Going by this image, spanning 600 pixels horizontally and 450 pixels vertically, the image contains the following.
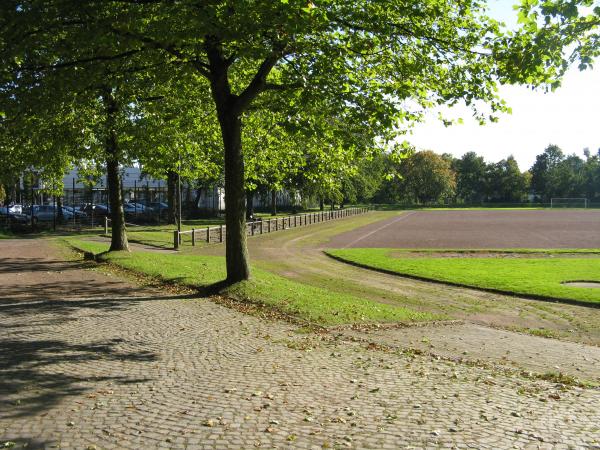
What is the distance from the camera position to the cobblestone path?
5.18m

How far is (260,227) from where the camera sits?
41.3 meters

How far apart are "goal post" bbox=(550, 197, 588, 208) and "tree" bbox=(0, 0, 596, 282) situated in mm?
116378

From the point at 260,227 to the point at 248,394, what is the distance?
3497cm

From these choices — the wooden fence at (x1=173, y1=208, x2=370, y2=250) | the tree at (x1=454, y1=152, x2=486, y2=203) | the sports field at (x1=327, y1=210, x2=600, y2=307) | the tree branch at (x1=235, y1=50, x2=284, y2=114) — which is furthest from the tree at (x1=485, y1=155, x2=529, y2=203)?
the tree branch at (x1=235, y1=50, x2=284, y2=114)

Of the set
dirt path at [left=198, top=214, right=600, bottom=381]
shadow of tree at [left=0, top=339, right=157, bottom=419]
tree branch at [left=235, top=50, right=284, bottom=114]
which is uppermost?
tree branch at [left=235, top=50, right=284, bottom=114]

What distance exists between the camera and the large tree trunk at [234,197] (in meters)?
14.5

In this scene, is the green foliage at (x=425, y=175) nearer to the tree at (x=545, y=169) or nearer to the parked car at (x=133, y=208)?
the tree at (x=545, y=169)

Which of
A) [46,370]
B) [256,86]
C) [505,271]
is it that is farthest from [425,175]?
[46,370]

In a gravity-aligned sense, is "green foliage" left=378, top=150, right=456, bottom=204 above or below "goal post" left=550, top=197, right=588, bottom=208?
above

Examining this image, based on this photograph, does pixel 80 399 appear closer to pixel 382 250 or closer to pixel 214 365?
pixel 214 365

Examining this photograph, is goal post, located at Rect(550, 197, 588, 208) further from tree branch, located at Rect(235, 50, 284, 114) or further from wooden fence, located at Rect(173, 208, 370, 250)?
tree branch, located at Rect(235, 50, 284, 114)

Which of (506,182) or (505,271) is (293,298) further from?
(506,182)

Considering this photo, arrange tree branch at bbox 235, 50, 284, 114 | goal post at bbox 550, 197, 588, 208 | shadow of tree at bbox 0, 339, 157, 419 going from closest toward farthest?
shadow of tree at bbox 0, 339, 157, 419, tree branch at bbox 235, 50, 284, 114, goal post at bbox 550, 197, 588, 208

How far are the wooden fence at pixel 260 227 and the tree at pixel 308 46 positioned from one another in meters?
17.1
